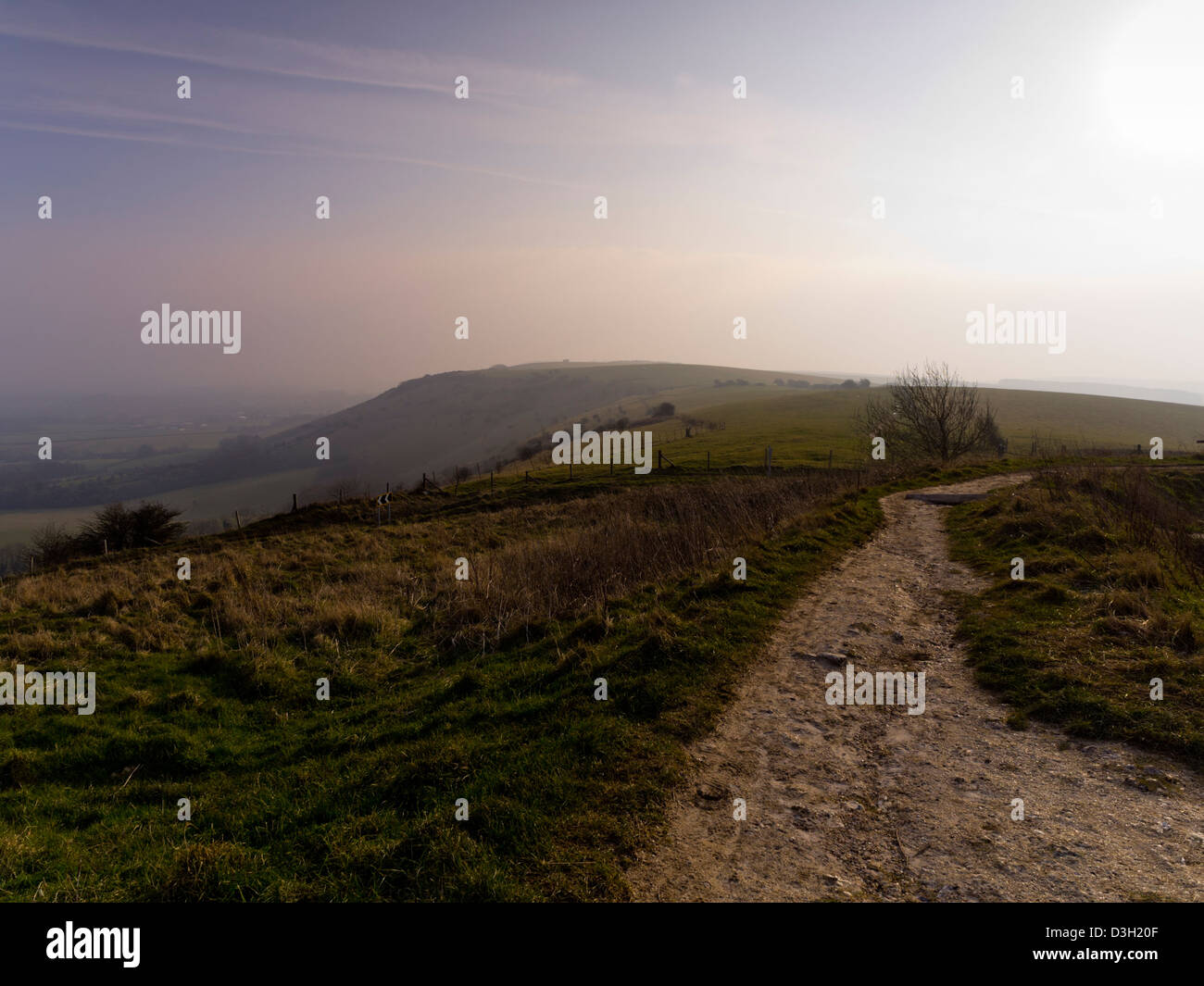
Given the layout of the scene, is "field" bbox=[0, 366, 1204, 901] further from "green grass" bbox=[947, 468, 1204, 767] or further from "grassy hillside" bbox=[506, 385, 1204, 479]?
"grassy hillside" bbox=[506, 385, 1204, 479]

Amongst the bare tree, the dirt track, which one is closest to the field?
the dirt track

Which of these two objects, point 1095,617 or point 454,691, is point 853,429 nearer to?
point 1095,617

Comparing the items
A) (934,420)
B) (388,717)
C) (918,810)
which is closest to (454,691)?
(388,717)

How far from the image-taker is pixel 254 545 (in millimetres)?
28094

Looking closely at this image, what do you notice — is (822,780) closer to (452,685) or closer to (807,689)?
(807,689)

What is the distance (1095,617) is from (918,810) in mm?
6163

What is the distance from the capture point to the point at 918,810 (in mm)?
5543

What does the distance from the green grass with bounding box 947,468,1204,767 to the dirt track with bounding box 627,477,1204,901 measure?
0.45 m

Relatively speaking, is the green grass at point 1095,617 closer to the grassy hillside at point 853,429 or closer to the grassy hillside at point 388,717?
the grassy hillside at point 388,717

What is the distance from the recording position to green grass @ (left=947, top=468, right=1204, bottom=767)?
695cm
